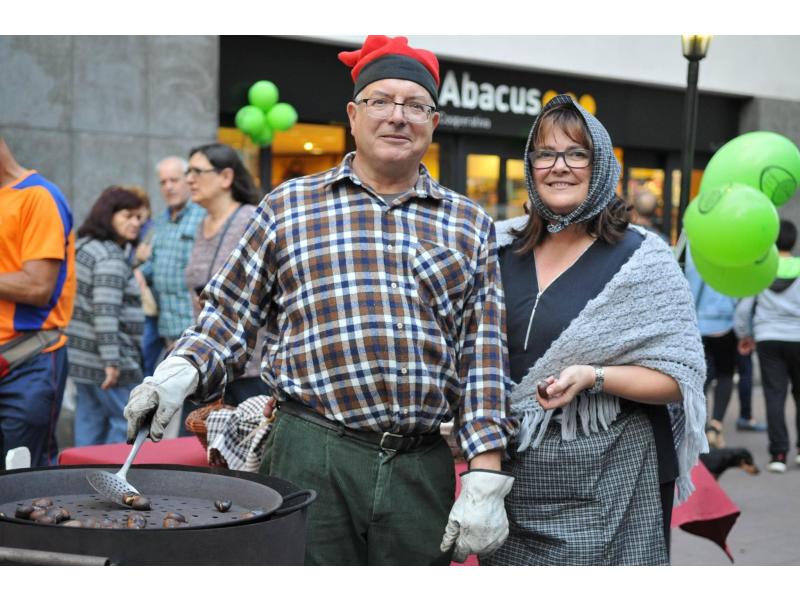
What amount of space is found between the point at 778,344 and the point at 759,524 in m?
2.13

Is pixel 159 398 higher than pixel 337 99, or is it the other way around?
pixel 337 99

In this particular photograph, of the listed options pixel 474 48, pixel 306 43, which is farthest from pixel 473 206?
pixel 474 48

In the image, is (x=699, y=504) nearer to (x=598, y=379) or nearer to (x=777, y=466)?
(x=598, y=379)

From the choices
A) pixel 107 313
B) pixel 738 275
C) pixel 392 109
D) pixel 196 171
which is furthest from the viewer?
pixel 107 313

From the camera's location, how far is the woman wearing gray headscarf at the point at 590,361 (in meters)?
2.87

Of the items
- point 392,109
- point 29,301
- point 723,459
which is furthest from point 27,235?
point 723,459

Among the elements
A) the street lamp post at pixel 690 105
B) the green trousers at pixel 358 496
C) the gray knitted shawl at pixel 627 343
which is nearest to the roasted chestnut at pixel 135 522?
the green trousers at pixel 358 496

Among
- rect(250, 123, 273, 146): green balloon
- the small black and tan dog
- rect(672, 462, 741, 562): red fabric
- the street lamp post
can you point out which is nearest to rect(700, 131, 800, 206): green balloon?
the street lamp post

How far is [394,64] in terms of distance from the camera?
2.73 metres

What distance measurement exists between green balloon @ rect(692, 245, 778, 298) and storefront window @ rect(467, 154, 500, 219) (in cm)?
668

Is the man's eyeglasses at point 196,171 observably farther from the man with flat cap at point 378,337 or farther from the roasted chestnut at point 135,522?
the roasted chestnut at point 135,522

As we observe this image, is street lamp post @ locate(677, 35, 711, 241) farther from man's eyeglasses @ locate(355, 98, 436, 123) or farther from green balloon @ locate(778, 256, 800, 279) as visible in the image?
man's eyeglasses @ locate(355, 98, 436, 123)

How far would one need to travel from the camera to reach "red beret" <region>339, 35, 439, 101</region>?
2.73 meters

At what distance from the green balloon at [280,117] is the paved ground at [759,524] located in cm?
462
